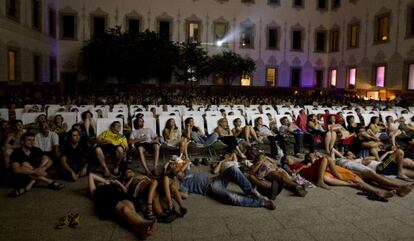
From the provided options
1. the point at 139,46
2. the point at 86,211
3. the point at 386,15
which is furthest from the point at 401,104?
the point at 86,211

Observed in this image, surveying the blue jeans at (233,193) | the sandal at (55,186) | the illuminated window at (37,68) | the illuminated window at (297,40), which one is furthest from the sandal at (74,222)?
the illuminated window at (297,40)

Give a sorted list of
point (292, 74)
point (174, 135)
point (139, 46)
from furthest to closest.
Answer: point (292, 74)
point (139, 46)
point (174, 135)

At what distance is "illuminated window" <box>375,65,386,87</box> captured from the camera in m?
23.6

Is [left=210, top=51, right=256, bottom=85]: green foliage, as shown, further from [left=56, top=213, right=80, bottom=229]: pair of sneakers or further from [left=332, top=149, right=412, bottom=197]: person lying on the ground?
[left=56, top=213, right=80, bottom=229]: pair of sneakers

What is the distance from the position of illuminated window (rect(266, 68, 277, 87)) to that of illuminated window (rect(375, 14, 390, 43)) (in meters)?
8.39

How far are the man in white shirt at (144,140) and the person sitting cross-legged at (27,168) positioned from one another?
5.67ft

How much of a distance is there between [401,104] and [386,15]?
8.89 m

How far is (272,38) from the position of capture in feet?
97.1

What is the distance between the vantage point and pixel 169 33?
1101 inches

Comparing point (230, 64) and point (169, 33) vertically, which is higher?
point (169, 33)

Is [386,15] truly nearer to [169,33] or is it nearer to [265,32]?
[265,32]

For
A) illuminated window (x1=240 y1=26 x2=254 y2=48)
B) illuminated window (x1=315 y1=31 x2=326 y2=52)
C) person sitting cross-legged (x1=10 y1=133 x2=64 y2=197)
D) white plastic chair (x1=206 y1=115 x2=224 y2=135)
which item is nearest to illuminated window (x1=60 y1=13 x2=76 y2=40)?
illuminated window (x1=240 y1=26 x2=254 y2=48)

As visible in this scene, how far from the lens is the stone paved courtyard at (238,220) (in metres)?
4.10

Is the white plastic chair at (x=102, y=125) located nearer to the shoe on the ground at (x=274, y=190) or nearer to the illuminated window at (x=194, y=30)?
the shoe on the ground at (x=274, y=190)
